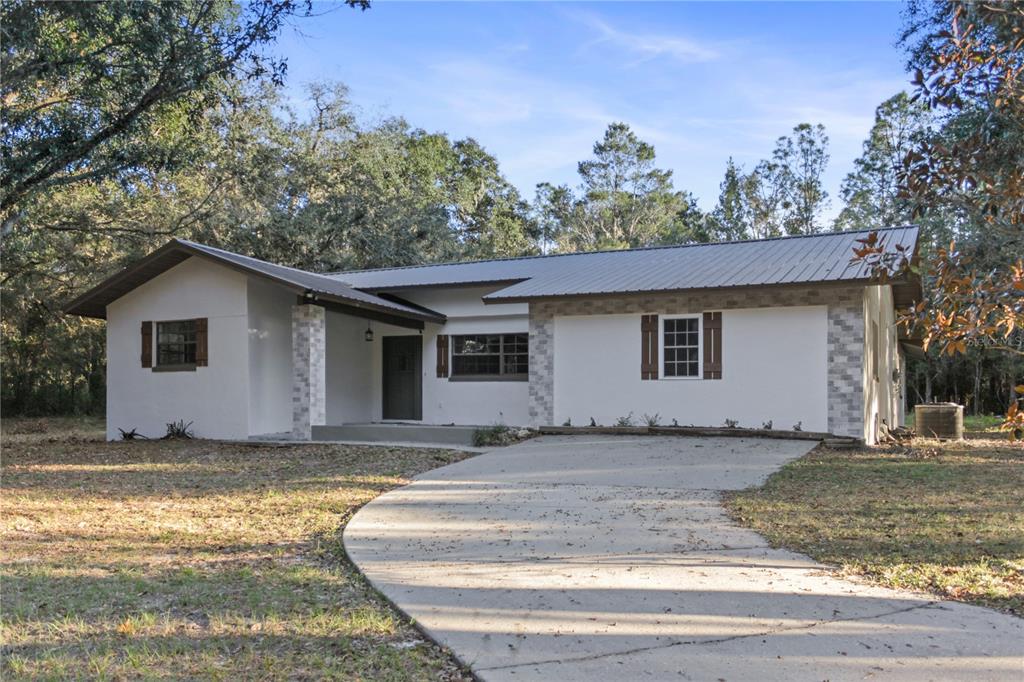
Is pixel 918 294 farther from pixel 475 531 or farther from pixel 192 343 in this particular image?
pixel 192 343

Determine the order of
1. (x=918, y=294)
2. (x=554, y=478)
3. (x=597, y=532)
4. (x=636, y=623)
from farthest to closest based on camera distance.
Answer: (x=918, y=294) → (x=554, y=478) → (x=597, y=532) → (x=636, y=623)

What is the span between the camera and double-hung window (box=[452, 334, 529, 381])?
16359 mm

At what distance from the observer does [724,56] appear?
12422mm

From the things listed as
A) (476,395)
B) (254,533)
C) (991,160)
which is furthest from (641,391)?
(991,160)

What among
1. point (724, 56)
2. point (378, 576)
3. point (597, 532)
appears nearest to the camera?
point (378, 576)

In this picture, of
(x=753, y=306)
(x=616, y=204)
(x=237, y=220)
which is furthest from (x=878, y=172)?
(x=237, y=220)

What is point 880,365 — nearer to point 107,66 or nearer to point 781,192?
point 107,66

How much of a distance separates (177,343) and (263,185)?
923cm

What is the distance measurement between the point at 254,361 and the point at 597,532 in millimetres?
10500

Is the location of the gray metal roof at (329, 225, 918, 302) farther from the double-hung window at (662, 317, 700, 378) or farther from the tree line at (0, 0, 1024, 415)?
the tree line at (0, 0, 1024, 415)

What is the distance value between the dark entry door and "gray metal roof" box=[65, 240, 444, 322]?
101cm

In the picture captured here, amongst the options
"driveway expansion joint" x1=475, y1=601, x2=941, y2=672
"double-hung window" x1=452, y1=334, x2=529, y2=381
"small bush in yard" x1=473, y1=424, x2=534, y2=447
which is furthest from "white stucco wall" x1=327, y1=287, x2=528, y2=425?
"driveway expansion joint" x1=475, y1=601, x2=941, y2=672

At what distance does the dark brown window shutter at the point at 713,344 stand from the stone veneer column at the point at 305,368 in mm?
7481

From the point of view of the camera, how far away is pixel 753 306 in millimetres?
13422
